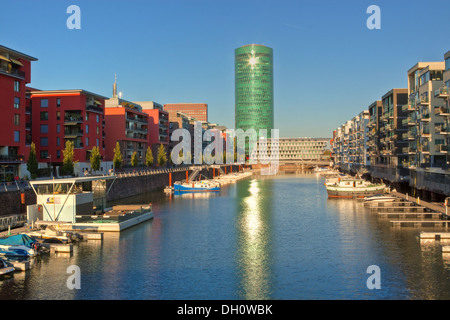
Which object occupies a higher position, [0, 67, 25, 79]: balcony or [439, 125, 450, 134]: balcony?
[0, 67, 25, 79]: balcony

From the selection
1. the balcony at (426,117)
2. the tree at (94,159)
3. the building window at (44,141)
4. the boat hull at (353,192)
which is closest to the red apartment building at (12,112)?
the tree at (94,159)

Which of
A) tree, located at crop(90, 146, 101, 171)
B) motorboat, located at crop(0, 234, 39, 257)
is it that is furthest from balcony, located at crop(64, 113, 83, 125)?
motorboat, located at crop(0, 234, 39, 257)

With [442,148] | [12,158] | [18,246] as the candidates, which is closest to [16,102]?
[12,158]

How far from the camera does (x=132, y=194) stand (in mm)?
90500

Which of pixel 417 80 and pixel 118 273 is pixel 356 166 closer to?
pixel 417 80

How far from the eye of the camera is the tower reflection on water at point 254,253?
29422mm

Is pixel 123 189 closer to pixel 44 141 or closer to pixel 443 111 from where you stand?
pixel 44 141

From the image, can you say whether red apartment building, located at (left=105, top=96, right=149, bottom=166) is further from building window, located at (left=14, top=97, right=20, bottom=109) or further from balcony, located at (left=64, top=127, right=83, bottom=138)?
building window, located at (left=14, top=97, right=20, bottom=109)

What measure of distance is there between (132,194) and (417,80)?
191ft

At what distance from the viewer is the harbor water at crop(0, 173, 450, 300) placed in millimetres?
28562

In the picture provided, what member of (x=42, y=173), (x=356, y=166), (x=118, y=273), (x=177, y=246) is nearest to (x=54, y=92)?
(x=42, y=173)

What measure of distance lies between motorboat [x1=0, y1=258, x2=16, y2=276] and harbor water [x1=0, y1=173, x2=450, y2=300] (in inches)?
23.4

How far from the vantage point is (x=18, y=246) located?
3519 cm

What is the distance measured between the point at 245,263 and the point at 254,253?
388 cm
